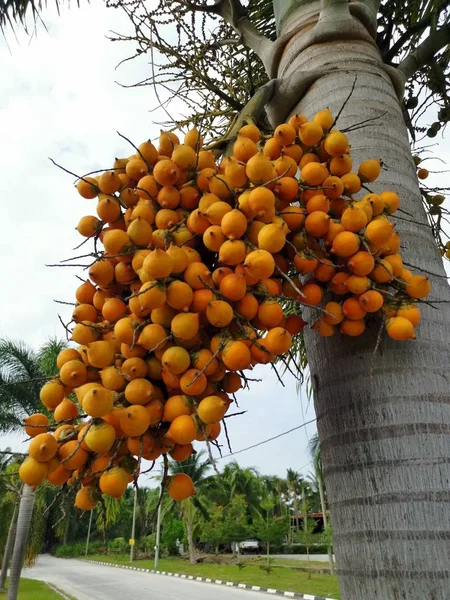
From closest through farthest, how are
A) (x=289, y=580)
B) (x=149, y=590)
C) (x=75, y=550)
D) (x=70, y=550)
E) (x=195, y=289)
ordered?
(x=195, y=289), (x=149, y=590), (x=289, y=580), (x=75, y=550), (x=70, y=550)

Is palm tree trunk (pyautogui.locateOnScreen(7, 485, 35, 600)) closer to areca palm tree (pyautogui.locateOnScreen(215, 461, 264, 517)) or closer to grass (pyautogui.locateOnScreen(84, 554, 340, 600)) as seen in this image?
grass (pyautogui.locateOnScreen(84, 554, 340, 600))

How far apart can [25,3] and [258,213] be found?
2.54m

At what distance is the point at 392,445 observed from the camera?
1.16 m

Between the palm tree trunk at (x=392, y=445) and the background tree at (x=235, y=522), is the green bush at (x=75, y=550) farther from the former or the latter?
the palm tree trunk at (x=392, y=445)

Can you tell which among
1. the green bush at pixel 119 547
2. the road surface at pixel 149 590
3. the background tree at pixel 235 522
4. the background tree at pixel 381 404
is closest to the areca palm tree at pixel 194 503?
the background tree at pixel 235 522

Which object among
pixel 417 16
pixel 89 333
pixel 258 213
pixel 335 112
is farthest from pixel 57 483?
pixel 417 16

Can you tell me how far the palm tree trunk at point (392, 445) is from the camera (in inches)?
42.3

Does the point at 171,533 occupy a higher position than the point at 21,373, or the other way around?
the point at 21,373

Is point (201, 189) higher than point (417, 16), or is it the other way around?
point (417, 16)

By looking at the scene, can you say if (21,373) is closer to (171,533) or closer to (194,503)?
(194,503)

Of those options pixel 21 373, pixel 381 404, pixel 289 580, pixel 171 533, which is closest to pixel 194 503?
pixel 171 533

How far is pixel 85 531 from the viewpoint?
51625mm

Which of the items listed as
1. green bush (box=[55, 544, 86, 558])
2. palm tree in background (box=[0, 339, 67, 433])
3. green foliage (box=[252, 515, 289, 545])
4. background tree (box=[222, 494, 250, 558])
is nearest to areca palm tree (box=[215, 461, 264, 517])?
background tree (box=[222, 494, 250, 558])

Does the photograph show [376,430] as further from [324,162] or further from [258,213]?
[324,162]
